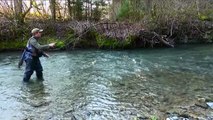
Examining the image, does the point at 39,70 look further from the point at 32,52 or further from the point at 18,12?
the point at 18,12

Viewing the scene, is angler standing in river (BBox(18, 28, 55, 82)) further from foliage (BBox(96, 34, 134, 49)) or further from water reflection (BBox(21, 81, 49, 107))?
foliage (BBox(96, 34, 134, 49))

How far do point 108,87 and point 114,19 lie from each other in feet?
39.0

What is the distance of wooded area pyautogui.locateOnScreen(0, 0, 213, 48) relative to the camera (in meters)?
20.1

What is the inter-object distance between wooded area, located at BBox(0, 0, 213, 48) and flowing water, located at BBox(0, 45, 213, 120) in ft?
7.95

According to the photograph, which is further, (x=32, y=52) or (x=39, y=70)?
(x=39, y=70)

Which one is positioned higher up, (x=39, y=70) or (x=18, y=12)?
(x=18, y=12)

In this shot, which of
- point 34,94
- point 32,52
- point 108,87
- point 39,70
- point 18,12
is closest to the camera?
point 34,94

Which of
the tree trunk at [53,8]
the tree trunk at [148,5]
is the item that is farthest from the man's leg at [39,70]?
the tree trunk at [148,5]

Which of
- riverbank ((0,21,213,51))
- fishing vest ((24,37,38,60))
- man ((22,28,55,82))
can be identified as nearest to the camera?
man ((22,28,55,82))

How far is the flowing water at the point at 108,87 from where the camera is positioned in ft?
30.0

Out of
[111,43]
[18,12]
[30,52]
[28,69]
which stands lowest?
[28,69]

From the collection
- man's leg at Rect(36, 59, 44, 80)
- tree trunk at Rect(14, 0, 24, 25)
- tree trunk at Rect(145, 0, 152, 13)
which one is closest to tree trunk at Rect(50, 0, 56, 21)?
tree trunk at Rect(14, 0, 24, 25)

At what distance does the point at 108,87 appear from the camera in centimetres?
1165

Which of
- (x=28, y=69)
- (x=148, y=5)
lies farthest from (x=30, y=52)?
(x=148, y=5)
